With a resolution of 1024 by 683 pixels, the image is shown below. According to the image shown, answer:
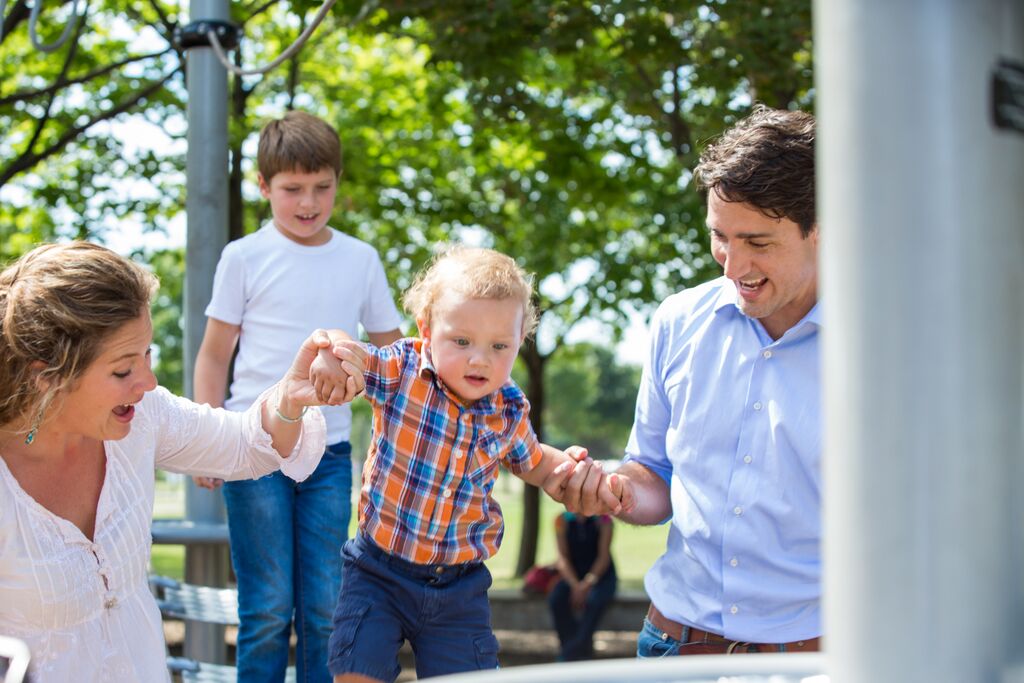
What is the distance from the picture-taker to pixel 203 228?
4.79 meters

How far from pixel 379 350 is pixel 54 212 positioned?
9351 millimetres

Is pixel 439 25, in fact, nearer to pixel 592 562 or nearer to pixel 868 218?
pixel 592 562

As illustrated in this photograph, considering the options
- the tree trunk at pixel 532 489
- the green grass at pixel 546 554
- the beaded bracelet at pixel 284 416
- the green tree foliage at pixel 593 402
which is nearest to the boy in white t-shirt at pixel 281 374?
the beaded bracelet at pixel 284 416

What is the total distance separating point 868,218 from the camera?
594mm

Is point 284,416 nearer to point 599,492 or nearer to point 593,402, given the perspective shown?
point 599,492

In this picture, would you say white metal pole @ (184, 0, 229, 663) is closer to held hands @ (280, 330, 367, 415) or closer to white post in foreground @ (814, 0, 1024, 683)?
held hands @ (280, 330, 367, 415)

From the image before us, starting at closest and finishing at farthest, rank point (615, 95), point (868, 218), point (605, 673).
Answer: point (868, 218) → point (605, 673) → point (615, 95)

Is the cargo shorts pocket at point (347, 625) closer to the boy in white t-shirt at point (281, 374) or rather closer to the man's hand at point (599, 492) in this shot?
the man's hand at point (599, 492)

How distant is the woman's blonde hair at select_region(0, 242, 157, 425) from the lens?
7.98ft

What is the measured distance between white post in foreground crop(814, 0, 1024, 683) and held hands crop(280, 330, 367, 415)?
6.97 feet

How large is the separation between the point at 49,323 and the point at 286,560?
1603mm

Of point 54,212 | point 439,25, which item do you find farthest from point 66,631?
point 54,212

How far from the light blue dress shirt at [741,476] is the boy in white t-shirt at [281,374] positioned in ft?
4.81

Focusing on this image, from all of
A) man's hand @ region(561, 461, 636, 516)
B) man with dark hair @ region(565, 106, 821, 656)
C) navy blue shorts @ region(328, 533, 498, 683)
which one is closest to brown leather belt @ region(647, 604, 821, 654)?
man with dark hair @ region(565, 106, 821, 656)
